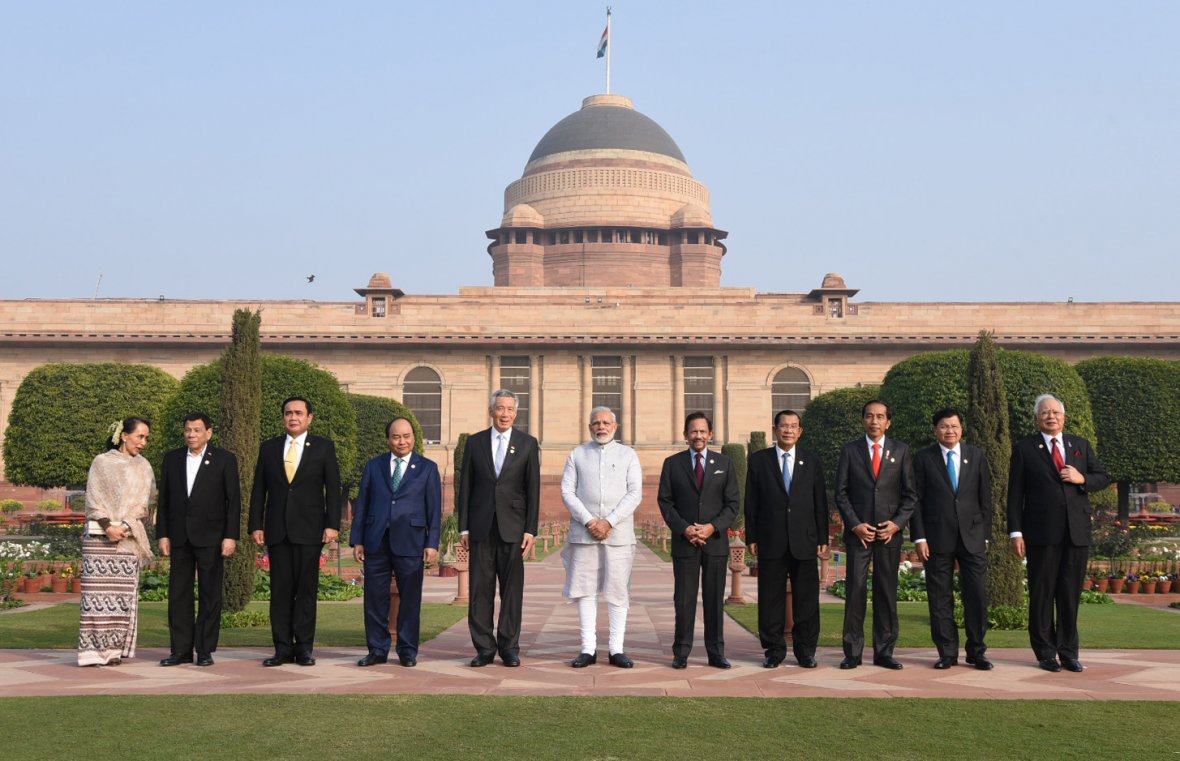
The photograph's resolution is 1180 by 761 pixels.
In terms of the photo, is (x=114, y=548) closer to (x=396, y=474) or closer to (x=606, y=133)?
(x=396, y=474)

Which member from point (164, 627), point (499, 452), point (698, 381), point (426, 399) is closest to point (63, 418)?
point (426, 399)

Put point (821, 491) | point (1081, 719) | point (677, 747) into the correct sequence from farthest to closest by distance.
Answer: point (821, 491), point (1081, 719), point (677, 747)

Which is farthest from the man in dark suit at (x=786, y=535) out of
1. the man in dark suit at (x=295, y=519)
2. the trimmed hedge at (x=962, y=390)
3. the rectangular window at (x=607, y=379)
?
the rectangular window at (x=607, y=379)

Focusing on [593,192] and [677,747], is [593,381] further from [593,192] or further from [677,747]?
[677,747]

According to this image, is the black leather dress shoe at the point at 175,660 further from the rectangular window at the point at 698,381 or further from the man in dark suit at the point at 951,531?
the rectangular window at the point at 698,381

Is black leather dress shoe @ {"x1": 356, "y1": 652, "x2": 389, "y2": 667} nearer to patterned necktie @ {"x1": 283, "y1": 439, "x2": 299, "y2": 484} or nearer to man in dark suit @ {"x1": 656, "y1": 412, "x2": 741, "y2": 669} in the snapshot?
patterned necktie @ {"x1": 283, "y1": 439, "x2": 299, "y2": 484}

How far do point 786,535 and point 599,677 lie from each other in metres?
1.92

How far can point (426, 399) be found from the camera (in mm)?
47531

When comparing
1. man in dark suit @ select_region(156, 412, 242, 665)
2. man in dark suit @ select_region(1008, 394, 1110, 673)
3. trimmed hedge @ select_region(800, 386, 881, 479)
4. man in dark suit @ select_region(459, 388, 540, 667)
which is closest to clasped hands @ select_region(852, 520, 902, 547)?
man in dark suit @ select_region(1008, 394, 1110, 673)

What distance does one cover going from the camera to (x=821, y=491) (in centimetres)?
915

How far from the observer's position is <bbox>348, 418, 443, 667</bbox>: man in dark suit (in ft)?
29.1

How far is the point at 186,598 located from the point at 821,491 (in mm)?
5045

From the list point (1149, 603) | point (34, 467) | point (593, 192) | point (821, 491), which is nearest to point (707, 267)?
point (593, 192)

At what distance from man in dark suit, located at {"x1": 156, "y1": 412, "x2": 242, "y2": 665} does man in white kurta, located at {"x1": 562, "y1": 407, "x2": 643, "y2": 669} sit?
2671 millimetres
